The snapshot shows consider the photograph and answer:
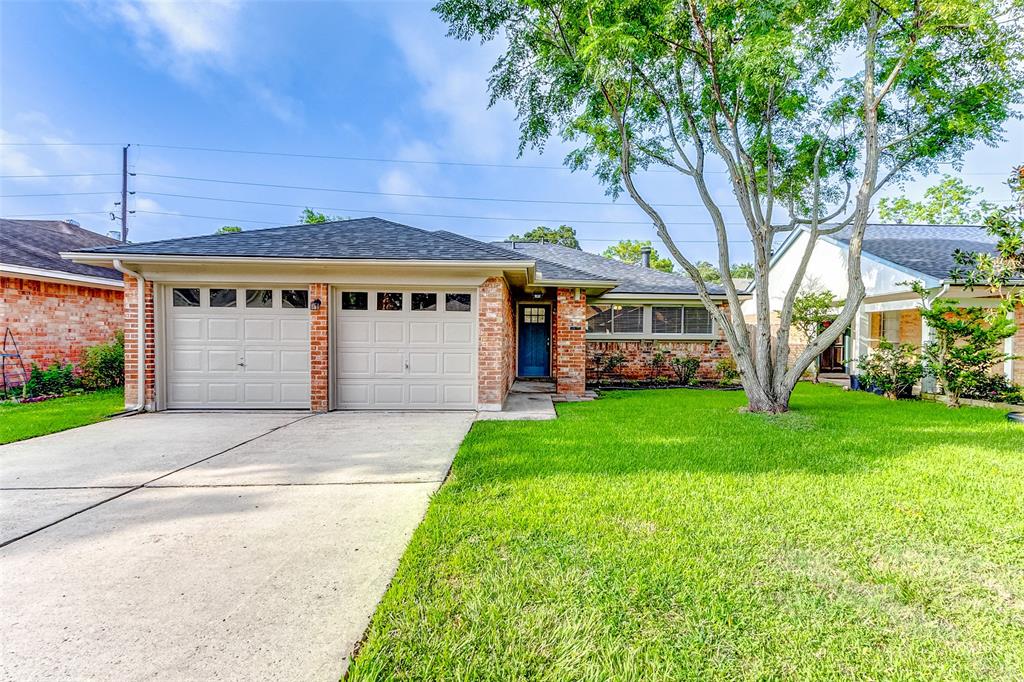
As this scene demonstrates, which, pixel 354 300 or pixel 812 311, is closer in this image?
pixel 354 300

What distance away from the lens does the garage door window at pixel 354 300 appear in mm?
7832

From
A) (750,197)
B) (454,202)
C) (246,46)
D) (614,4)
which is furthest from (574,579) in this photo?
(454,202)

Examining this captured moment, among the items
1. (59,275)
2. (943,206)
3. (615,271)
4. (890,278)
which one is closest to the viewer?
(59,275)

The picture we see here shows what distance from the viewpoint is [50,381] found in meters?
9.04

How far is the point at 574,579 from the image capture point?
7.88 feet

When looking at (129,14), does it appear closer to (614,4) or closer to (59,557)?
(614,4)

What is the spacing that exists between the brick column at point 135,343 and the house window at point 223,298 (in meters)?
0.96

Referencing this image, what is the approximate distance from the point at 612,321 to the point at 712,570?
10.5 m

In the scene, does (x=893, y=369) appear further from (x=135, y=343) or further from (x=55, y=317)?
(x=55, y=317)

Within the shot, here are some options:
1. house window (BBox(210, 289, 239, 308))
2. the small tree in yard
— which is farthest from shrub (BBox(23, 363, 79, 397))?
the small tree in yard

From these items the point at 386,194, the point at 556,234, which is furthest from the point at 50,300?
the point at 556,234

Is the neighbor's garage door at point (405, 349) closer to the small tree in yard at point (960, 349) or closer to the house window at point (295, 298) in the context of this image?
the house window at point (295, 298)

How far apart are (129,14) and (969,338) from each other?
17.4m

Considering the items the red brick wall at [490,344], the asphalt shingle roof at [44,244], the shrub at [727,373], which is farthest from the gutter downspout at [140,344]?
the shrub at [727,373]
